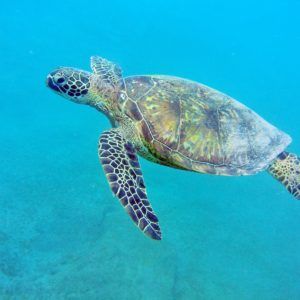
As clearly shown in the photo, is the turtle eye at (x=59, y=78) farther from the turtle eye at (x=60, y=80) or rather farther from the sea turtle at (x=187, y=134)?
the sea turtle at (x=187, y=134)

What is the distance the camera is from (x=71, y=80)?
4742mm

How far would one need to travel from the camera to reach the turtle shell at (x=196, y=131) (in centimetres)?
407

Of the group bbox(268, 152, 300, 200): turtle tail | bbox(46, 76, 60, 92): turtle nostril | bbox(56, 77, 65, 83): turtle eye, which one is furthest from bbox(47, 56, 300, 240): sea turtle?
bbox(46, 76, 60, 92): turtle nostril

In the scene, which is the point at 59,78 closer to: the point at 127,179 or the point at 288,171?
the point at 127,179

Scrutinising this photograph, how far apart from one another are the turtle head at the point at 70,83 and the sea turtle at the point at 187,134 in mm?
354

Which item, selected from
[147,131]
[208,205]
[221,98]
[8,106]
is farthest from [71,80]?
[8,106]

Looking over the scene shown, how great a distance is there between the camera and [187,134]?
4082mm

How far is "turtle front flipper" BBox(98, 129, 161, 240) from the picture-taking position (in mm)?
3330

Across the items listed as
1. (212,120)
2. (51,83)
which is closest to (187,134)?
(212,120)

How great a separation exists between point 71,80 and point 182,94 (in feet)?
5.42

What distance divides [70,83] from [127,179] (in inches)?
75.7

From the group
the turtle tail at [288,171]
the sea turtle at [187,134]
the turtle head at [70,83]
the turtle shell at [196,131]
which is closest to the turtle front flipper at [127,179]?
the sea turtle at [187,134]

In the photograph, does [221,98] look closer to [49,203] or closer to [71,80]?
[71,80]

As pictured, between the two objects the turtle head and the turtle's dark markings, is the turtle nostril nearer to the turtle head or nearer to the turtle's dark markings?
the turtle head
